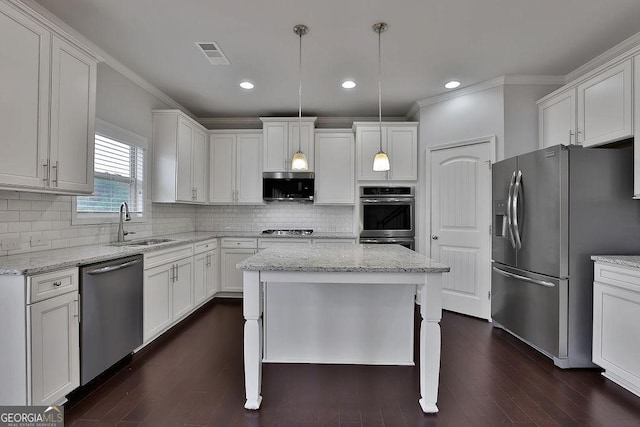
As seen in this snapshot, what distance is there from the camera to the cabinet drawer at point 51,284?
1.70 metres

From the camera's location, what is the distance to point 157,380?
2.31m

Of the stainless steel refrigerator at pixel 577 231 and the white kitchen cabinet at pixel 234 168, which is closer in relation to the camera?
the stainless steel refrigerator at pixel 577 231

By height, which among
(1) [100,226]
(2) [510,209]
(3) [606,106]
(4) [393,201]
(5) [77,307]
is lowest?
(5) [77,307]

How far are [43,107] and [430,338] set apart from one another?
9.31ft

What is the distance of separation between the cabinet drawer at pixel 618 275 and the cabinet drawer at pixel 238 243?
360 centimetres

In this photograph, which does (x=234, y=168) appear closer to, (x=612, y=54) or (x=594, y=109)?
(x=594, y=109)

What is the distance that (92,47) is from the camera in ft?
9.20

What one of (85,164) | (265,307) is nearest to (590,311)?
(265,307)

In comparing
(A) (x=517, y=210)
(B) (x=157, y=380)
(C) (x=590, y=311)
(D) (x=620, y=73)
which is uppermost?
(D) (x=620, y=73)

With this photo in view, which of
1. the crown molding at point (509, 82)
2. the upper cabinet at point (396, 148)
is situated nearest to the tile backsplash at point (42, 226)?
the upper cabinet at point (396, 148)

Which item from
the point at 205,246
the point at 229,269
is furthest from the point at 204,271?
the point at 229,269

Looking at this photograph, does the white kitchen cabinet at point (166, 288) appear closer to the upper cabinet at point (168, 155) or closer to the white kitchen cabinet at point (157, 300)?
the white kitchen cabinet at point (157, 300)

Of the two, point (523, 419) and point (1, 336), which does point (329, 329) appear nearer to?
point (523, 419)

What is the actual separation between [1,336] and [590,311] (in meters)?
3.92
